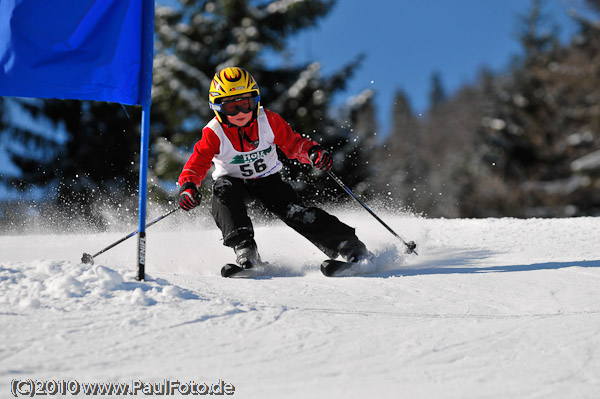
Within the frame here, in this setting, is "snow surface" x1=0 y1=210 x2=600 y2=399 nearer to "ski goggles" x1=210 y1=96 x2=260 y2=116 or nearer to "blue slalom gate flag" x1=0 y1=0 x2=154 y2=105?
"blue slalom gate flag" x1=0 y1=0 x2=154 y2=105

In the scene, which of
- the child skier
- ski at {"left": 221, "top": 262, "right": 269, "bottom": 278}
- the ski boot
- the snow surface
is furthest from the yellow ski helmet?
the snow surface

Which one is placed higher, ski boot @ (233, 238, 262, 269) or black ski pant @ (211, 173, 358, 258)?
black ski pant @ (211, 173, 358, 258)

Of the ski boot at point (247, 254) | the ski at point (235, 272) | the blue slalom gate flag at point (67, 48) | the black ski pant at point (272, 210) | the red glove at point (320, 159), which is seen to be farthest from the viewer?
the red glove at point (320, 159)

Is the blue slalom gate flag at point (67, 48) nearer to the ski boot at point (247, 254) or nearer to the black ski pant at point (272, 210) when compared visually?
the black ski pant at point (272, 210)

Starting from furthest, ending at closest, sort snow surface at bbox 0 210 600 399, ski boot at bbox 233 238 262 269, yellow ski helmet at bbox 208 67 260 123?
yellow ski helmet at bbox 208 67 260 123 → ski boot at bbox 233 238 262 269 → snow surface at bbox 0 210 600 399

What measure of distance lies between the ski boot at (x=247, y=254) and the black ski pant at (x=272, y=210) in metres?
0.05

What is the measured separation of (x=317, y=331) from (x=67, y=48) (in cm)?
224

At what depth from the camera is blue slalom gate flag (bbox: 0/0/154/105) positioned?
130 inches

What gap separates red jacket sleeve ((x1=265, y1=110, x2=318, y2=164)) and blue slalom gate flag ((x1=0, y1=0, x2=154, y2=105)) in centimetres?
138

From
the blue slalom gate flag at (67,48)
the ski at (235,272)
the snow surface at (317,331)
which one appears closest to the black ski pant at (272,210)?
the ski at (235,272)

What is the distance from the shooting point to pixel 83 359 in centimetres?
203

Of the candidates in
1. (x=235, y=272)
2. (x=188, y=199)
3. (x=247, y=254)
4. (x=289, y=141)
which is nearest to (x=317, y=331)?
(x=235, y=272)

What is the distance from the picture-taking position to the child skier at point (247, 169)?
13.7 feet

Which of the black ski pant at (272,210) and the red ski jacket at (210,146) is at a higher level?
the red ski jacket at (210,146)
